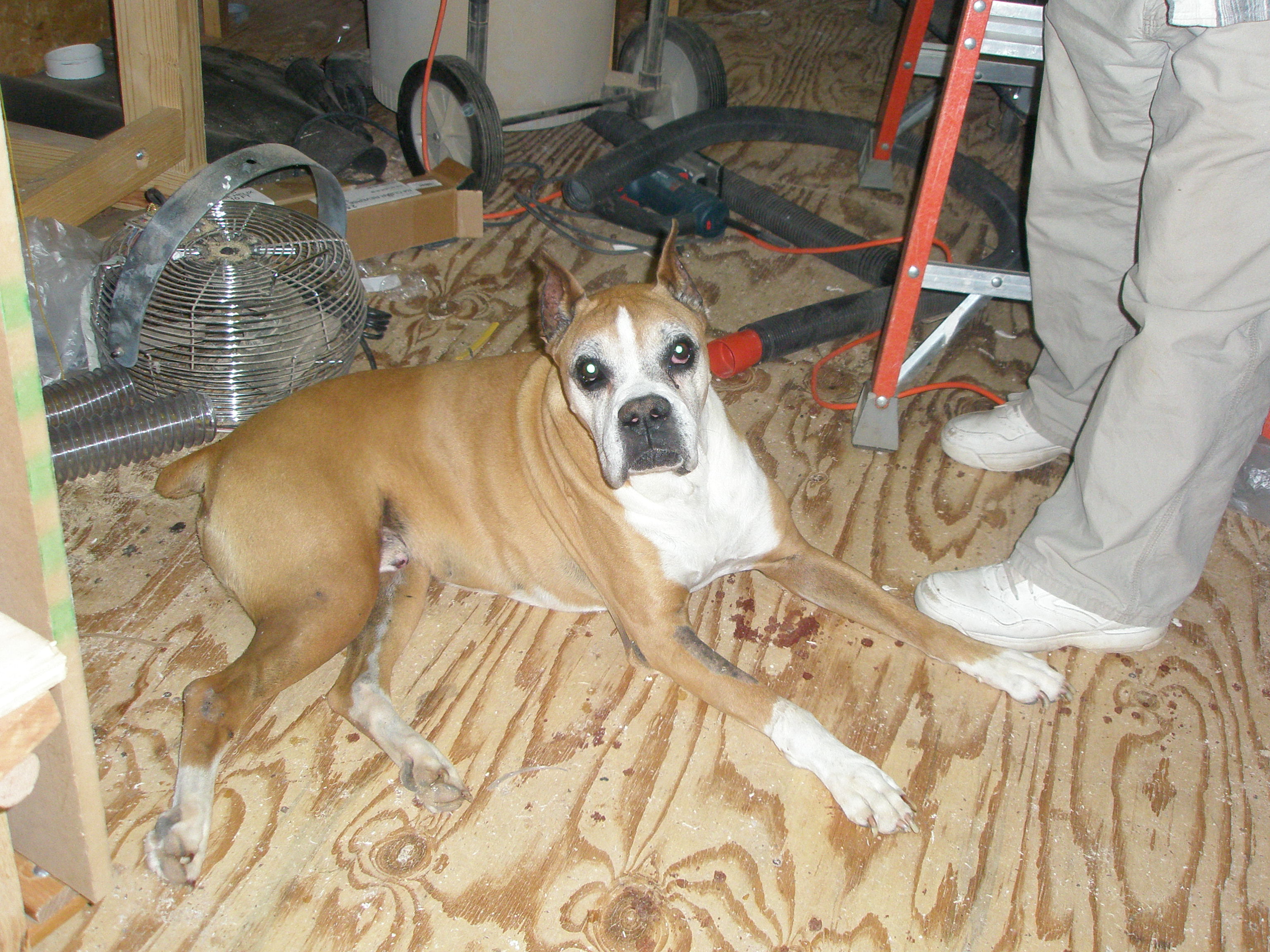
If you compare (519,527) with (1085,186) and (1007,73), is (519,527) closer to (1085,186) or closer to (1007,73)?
(1085,186)

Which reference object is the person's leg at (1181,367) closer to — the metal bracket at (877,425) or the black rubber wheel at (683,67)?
the metal bracket at (877,425)

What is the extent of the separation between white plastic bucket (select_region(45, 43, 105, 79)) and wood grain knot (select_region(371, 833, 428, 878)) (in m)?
4.68

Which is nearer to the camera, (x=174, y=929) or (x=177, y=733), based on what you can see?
(x=174, y=929)

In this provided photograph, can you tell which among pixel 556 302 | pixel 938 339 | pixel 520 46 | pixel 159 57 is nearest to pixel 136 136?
pixel 159 57

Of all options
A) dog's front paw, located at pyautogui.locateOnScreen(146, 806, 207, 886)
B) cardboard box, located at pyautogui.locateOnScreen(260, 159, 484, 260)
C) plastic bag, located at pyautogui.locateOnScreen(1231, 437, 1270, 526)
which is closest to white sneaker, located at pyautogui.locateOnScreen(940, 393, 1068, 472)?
plastic bag, located at pyautogui.locateOnScreen(1231, 437, 1270, 526)

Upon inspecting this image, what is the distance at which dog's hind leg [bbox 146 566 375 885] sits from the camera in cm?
204

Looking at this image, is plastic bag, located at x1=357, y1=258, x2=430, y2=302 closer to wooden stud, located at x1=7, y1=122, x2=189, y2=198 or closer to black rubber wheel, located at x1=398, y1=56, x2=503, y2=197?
black rubber wheel, located at x1=398, y1=56, x2=503, y2=197

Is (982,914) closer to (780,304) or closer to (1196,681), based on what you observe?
(1196,681)

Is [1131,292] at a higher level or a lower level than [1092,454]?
higher

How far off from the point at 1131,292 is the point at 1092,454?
1.30ft

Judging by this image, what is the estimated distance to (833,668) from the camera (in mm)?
2578

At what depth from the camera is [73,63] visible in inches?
195

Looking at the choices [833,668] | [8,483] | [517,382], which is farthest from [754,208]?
[8,483]

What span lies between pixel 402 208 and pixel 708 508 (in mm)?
2400
